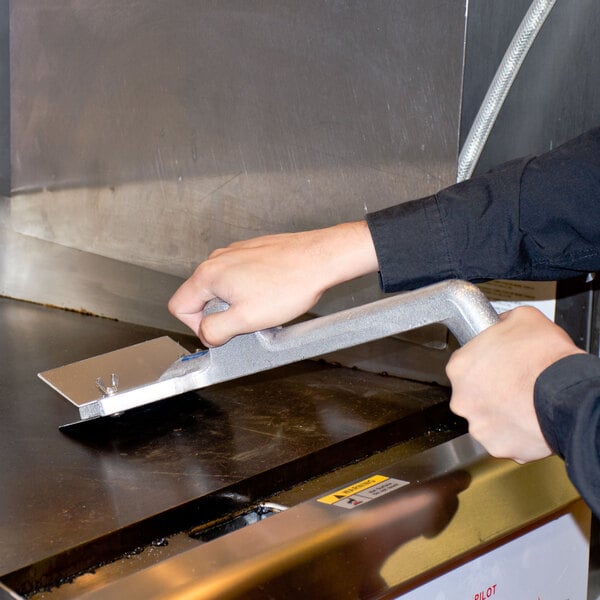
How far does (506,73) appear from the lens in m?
0.92

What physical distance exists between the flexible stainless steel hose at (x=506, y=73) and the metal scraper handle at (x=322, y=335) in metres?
0.24

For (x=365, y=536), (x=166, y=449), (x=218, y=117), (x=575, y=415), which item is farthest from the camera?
(x=218, y=117)

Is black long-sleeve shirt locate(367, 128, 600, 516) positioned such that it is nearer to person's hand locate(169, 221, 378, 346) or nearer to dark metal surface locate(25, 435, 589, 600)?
person's hand locate(169, 221, 378, 346)

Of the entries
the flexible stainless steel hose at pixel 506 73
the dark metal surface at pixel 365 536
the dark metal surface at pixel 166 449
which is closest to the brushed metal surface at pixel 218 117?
the flexible stainless steel hose at pixel 506 73

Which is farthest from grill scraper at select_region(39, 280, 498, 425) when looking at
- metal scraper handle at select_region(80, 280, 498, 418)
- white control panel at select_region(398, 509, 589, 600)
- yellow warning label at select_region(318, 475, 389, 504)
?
white control panel at select_region(398, 509, 589, 600)

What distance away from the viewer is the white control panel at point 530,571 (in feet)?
2.75

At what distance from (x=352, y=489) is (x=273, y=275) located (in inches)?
7.9

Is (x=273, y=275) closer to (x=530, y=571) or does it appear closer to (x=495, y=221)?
(x=495, y=221)

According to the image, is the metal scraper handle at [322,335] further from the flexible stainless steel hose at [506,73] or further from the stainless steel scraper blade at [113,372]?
the flexible stainless steel hose at [506,73]

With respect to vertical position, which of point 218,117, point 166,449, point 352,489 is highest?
point 218,117

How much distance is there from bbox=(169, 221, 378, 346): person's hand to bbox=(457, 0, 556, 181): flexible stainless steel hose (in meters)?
0.17

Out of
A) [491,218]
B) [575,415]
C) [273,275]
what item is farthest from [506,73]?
[575,415]

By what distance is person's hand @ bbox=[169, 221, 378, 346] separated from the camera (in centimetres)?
81

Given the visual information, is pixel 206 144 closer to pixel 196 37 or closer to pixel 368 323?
pixel 196 37
